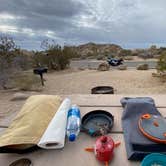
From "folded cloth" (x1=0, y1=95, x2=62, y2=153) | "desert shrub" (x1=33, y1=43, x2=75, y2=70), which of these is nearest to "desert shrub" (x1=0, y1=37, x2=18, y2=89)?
"desert shrub" (x1=33, y1=43, x2=75, y2=70)

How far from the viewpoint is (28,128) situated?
2.80ft

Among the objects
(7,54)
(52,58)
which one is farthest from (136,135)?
(52,58)

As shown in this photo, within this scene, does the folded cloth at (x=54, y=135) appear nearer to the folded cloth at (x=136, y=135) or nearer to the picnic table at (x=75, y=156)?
the picnic table at (x=75, y=156)

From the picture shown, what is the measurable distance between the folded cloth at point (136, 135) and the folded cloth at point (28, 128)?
406mm

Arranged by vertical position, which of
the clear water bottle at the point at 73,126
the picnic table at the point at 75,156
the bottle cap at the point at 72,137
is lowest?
the picnic table at the point at 75,156

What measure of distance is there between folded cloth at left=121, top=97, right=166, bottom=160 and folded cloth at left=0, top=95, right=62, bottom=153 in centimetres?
41

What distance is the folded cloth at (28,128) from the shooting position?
2.60 ft

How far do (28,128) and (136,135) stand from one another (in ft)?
1.66

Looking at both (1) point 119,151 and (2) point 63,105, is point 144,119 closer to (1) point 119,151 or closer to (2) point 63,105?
(1) point 119,151

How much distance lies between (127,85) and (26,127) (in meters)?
4.23

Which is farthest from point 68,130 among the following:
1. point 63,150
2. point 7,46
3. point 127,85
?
point 7,46

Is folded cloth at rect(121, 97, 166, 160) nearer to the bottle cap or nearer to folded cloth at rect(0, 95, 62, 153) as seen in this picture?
Answer: the bottle cap

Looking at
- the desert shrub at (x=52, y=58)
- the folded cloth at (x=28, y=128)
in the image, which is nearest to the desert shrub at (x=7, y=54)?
the desert shrub at (x=52, y=58)

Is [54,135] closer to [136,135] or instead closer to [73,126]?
[73,126]
